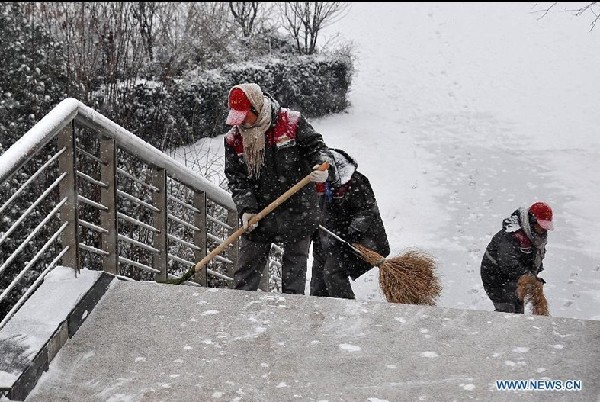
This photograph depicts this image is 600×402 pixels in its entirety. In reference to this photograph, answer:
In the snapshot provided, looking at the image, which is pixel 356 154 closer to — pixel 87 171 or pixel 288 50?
pixel 288 50

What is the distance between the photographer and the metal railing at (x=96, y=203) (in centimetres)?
344

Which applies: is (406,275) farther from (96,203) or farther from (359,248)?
(96,203)

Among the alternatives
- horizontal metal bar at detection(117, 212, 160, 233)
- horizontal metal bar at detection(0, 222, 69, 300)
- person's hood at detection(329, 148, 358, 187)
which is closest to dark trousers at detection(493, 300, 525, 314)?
person's hood at detection(329, 148, 358, 187)

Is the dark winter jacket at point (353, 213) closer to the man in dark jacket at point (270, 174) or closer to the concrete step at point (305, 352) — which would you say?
the man in dark jacket at point (270, 174)

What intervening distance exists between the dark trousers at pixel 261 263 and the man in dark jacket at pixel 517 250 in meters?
1.70

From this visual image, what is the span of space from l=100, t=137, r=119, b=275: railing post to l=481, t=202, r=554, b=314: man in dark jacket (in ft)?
9.78

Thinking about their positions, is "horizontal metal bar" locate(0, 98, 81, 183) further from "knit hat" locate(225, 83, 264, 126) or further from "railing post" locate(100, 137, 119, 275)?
"knit hat" locate(225, 83, 264, 126)

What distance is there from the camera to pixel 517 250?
19.2ft

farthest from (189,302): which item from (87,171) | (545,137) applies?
(545,137)

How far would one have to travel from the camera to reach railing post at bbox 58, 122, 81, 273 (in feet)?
12.1

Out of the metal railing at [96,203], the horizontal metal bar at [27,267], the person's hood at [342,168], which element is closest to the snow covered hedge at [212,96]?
the metal railing at [96,203]

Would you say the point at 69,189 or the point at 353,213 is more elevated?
the point at 69,189

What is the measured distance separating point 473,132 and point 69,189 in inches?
482

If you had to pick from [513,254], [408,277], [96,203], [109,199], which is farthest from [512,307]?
[96,203]
